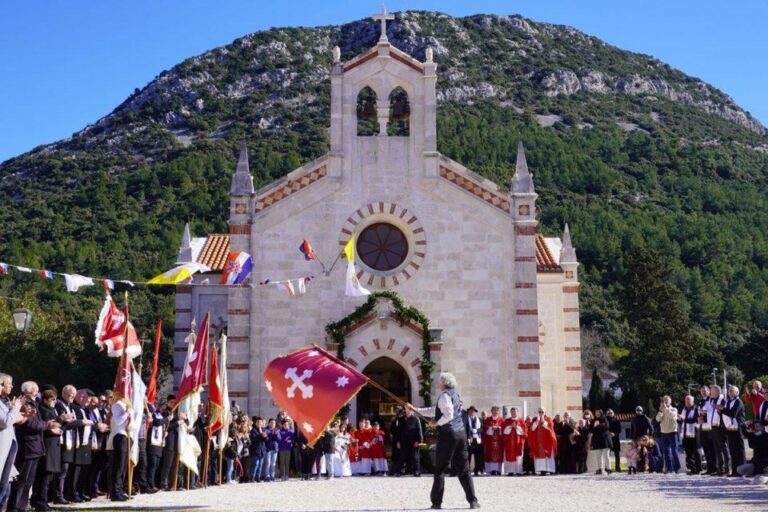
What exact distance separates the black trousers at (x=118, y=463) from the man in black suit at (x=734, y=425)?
12910 mm

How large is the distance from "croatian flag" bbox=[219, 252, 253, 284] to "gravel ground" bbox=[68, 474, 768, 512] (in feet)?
22.4

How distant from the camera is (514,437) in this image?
2581 centimetres

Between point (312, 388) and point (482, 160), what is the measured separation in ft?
222

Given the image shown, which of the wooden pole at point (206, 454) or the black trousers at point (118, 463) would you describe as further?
the wooden pole at point (206, 454)

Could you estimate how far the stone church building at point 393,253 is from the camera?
93.9ft

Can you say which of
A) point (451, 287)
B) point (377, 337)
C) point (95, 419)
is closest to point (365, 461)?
point (377, 337)

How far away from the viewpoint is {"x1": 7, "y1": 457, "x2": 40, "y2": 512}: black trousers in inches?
541

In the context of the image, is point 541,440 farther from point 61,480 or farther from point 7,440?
point 7,440

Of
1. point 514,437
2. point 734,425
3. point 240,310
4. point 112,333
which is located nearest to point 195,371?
point 112,333

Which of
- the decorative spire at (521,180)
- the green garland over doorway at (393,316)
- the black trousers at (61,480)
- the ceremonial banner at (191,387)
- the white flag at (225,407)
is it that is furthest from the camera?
the decorative spire at (521,180)

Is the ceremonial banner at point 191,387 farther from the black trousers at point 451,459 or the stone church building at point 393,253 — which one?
the stone church building at point 393,253

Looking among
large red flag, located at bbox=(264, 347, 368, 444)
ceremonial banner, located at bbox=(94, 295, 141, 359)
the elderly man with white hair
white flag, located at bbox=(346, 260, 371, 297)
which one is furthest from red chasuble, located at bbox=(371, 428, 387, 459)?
the elderly man with white hair

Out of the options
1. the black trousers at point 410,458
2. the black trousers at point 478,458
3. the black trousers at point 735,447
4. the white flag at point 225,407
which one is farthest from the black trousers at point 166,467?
the black trousers at point 735,447

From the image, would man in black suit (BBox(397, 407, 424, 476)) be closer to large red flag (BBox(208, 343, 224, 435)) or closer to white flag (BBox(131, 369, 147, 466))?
large red flag (BBox(208, 343, 224, 435))
